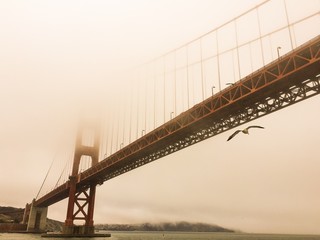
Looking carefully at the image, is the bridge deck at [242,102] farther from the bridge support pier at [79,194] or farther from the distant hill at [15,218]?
the distant hill at [15,218]

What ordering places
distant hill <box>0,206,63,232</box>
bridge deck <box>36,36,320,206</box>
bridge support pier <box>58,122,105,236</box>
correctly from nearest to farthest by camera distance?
bridge deck <box>36,36,320,206</box> → bridge support pier <box>58,122,105,236</box> → distant hill <box>0,206,63,232</box>

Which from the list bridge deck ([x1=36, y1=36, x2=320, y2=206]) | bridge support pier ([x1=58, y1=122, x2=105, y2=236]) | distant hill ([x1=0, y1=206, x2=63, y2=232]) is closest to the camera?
bridge deck ([x1=36, y1=36, x2=320, y2=206])

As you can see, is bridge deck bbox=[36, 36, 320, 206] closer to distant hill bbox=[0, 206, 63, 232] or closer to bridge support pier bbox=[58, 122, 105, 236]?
bridge support pier bbox=[58, 122, 105, 236]

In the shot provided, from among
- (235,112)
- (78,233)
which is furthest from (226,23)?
(78,233)

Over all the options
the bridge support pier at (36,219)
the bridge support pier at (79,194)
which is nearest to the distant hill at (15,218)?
the bridge support pier at (36,219)

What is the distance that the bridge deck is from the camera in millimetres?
16859

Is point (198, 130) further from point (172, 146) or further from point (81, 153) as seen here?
point (81, 153)

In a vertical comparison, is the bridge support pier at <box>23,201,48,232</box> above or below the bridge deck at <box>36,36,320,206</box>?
below

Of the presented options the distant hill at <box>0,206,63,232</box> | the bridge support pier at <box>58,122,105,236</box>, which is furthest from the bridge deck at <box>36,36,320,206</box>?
the distant hill at <box>0,206,63,232</box>

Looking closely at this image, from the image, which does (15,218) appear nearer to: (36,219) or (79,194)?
(36,219)

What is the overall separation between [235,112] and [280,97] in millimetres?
3285

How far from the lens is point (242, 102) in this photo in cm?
2056

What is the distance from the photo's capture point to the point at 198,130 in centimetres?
2550

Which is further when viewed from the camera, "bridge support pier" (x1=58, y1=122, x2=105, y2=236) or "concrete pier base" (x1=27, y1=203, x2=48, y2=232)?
"concrete pier base" (x1=27, y1=203, x2=48, y2=232)
